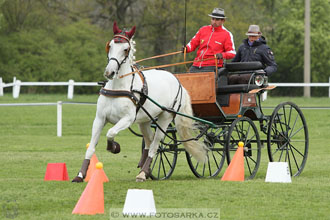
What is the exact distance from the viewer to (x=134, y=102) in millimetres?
8789

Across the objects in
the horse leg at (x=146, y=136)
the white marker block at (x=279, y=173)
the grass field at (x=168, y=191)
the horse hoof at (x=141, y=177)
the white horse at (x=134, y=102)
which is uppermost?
the white horse at (x=134, y=102)

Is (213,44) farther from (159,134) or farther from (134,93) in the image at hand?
(134,93)

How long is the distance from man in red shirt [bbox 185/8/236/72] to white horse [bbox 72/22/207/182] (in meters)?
0.59

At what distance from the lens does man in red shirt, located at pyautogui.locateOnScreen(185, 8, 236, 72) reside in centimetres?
1031

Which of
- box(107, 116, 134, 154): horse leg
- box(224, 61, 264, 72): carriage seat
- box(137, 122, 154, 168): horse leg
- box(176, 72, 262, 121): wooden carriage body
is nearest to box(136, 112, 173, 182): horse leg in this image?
box(137, 122, 154, 168): horse leg

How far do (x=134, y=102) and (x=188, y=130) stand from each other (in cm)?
148

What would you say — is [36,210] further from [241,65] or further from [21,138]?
[21,138]

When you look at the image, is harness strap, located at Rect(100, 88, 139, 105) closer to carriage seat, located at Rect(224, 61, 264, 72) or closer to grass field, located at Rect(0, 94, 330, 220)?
grass field, located at Rect(0, 94, 330, 220)

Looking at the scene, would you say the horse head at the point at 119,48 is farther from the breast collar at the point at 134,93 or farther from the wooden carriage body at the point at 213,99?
the wooden carriage body at the point at 213,99

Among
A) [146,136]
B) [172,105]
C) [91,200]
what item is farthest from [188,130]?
[91,200]

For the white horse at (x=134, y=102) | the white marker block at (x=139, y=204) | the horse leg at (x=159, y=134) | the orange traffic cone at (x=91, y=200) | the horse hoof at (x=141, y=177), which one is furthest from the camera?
the horse leg at (x=159, y=134)

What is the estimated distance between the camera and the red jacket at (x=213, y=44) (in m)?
10.3

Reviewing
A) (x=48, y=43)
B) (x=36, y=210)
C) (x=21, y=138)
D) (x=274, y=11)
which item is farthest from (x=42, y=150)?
(x=274, y=11)

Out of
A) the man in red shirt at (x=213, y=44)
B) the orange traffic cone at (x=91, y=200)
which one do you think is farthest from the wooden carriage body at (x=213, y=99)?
the orange traffic cone at (x=91, y=200)
